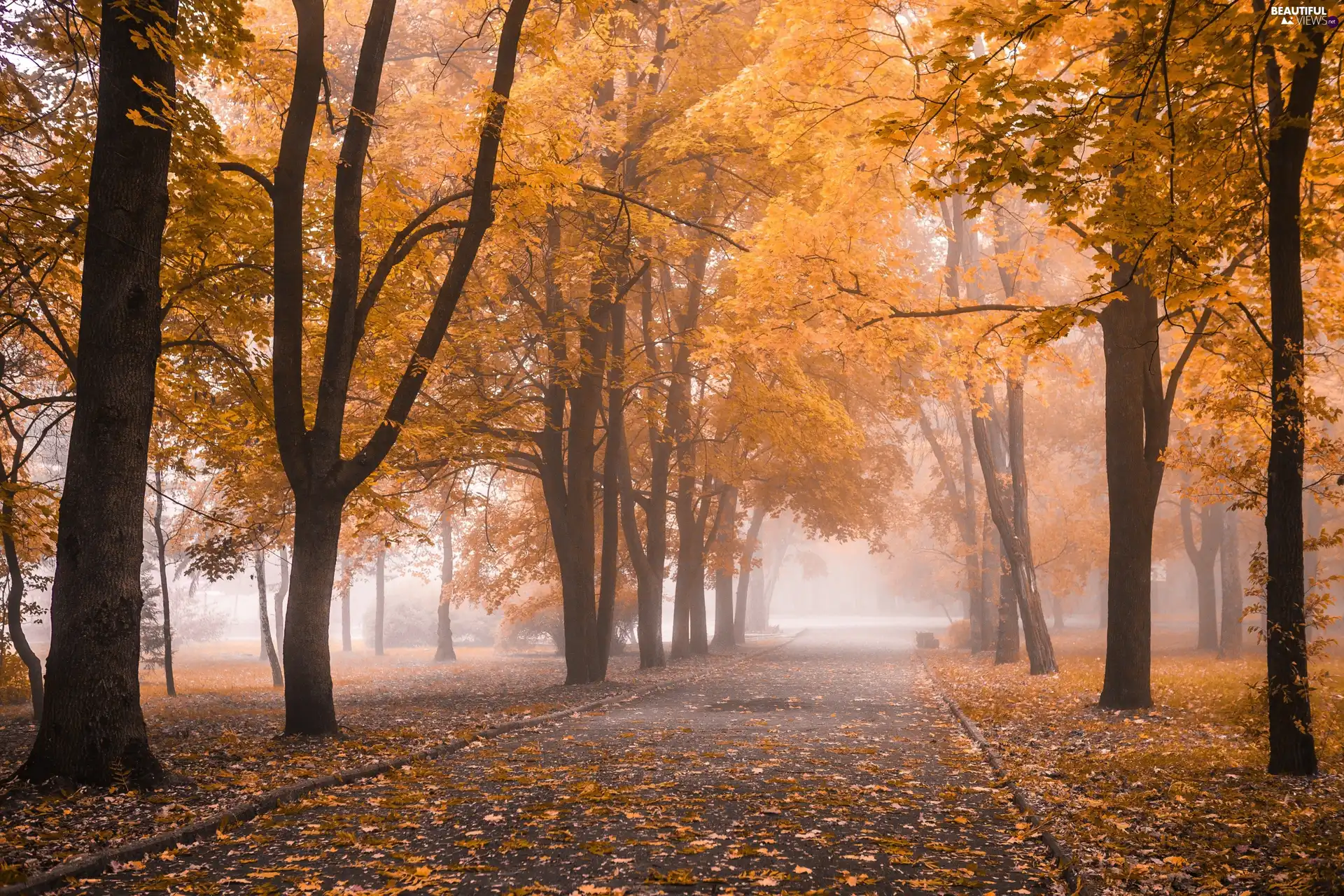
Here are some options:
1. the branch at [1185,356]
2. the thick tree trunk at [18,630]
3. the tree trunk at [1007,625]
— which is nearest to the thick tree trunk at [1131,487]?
the branch at [1185,356]

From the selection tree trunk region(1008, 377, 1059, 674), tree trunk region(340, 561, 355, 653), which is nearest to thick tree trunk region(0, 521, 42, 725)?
tree trunk region(1008, 377, 1059, 674)

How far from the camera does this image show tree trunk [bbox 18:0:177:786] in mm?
7145

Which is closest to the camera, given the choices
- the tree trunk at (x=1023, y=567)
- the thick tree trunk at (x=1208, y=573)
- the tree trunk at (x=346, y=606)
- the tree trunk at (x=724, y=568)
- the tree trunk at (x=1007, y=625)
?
the tree trunk at (x=1023, y=567)

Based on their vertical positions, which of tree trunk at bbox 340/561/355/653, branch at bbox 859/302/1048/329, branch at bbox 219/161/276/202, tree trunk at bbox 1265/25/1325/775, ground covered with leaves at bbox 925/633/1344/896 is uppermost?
branch at bbox 219/161/276/202

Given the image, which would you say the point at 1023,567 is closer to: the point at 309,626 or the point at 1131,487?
the point at 1131,487

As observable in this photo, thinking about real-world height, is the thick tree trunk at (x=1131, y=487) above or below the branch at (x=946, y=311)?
below

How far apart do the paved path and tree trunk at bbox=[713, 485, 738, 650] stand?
57.0 feet

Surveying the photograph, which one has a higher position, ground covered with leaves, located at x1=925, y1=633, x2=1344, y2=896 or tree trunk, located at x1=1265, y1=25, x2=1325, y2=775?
tree trunk, located at x1=1265, y1=25, x2=1325, y2=775

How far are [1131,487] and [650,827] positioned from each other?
850 cm

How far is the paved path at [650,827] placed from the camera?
16.2ft

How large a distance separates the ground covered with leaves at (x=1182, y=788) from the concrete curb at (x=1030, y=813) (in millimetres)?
105

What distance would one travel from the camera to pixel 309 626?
33.4ft

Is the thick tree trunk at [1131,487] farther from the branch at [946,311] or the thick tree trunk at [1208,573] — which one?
the thick tree trunk at [1208,573]

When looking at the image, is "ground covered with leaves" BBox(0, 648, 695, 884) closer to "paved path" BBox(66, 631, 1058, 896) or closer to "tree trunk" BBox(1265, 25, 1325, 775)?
"paved path" BBox(66, 631, 1058, 896)
